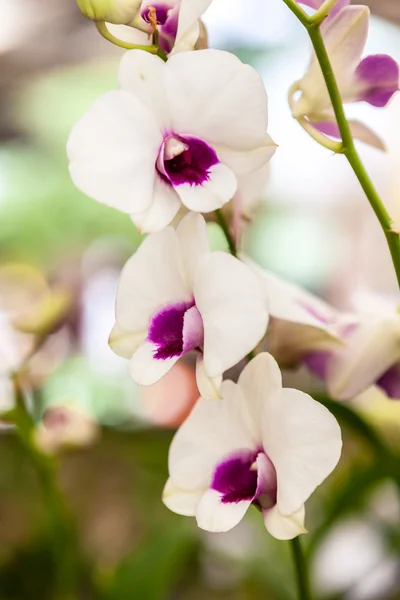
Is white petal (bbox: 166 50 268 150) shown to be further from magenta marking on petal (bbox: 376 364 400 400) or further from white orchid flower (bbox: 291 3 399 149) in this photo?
magenta marking on petal (bbox: 376 364 400 400)

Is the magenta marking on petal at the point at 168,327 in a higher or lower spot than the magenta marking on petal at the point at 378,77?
lower

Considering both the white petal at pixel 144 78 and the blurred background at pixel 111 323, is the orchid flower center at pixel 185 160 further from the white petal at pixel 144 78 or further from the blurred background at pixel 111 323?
the blurred background at pixel 111 323

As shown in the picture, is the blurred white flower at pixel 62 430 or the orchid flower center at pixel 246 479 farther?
the blurred white flower at pixel 62 430

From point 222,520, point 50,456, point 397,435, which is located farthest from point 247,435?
point 397,435

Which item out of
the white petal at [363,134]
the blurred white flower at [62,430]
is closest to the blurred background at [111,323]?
the blurred white flower at [62,430]

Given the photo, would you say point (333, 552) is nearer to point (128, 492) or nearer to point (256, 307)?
point (128, 492)

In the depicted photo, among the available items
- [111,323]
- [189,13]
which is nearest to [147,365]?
[189,13]
